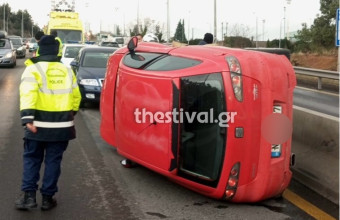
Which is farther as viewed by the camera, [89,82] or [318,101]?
[318,101]

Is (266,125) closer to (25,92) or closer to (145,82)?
(145,82)

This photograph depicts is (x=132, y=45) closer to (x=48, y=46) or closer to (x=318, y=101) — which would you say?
(x=48, y=46)

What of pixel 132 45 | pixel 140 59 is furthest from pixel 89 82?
pixel 140 59

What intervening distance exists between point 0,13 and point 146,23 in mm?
53623

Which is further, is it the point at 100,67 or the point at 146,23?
the point at 146,23

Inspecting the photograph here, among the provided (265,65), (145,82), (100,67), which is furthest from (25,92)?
(100,67)

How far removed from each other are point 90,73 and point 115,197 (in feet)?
24.2

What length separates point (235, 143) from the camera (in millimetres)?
4238

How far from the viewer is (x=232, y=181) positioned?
14.3 ft

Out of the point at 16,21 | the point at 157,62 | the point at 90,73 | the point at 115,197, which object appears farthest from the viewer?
the point at 16,21

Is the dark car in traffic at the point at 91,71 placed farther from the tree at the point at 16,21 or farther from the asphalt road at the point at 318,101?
the tree at the point at 16,21

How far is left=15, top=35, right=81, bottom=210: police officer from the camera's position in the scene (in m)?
4.38

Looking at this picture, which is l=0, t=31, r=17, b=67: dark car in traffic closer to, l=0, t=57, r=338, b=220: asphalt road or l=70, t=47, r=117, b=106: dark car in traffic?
l=70, t=47, r=117, b=106: dark car in traffic

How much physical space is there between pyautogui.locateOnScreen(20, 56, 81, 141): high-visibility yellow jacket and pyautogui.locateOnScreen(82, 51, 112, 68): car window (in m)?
8.01
